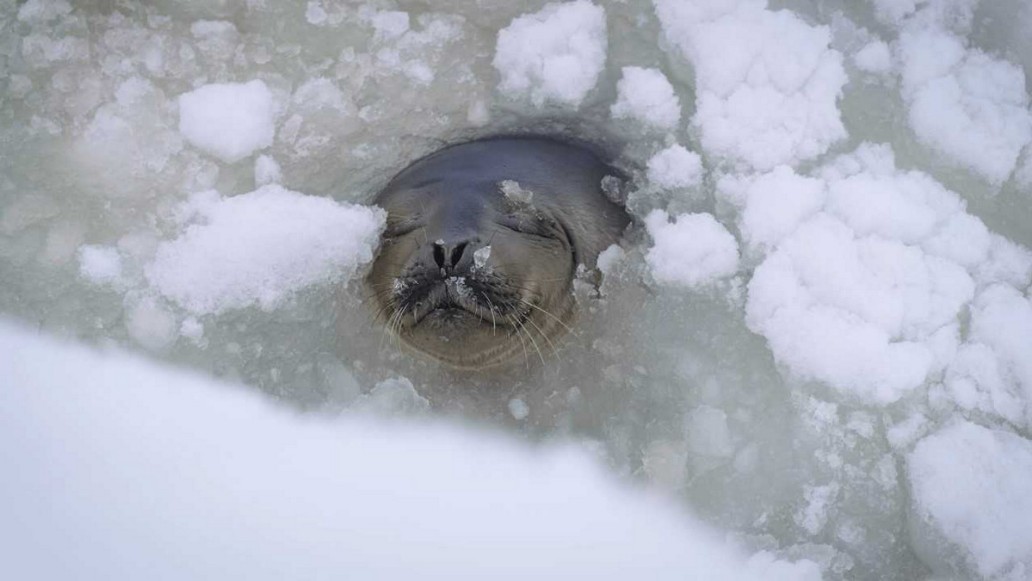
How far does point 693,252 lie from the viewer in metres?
3.42

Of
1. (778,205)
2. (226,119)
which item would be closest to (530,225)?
(778,205)

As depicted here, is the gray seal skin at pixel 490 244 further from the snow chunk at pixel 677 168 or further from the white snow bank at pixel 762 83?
the white snow bank at pixel 762 83

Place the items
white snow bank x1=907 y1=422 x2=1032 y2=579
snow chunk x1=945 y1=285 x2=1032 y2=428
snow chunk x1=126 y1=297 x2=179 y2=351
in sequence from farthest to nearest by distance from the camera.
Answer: snow chunk x1=126 y1=297 x2=179 y2=351 → snow chunk x1=945 y1=285 x2=1032 y2=428 → white snow bank x1=907 y1=422 x2=1032 y2=579

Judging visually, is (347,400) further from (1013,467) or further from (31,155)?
(1013,467)

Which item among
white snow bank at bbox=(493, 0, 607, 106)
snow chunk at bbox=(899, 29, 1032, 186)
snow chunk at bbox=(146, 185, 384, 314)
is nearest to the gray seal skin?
snow chunk at bbox=(146, 185, 384, 314)

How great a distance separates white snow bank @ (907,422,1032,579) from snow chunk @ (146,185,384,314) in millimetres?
2019

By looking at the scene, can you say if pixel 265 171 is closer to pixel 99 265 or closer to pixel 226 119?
pixel 226 119

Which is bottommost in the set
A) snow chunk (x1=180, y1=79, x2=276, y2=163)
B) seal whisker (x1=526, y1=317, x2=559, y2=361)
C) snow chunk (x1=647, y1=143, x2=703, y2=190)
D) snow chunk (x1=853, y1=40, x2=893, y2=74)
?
seal whisker (x1=526, y1=317, x2=559, y2=361)

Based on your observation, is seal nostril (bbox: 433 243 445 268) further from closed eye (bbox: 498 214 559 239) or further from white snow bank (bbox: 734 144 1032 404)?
white snow bank (bbox: 734 144 1032 404)

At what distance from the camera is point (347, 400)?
3551 millimetres

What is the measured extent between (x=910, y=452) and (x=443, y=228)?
163cm

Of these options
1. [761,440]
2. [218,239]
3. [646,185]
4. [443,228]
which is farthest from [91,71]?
[761,440]

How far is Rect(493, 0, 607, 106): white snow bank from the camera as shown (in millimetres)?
3592

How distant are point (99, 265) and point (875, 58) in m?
2.65
